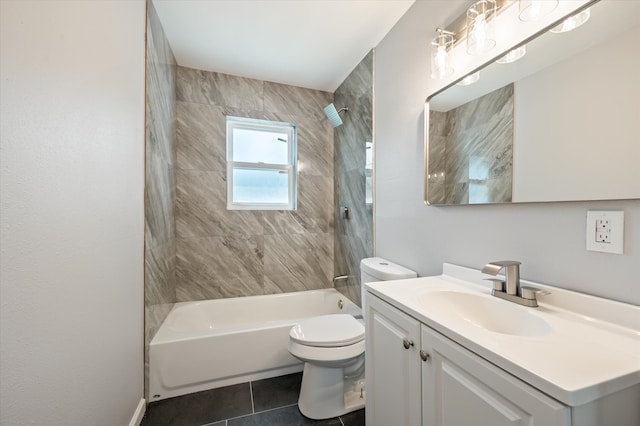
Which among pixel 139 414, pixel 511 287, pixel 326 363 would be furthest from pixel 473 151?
pixel 139 414

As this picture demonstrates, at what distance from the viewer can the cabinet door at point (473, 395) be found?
0.49 m

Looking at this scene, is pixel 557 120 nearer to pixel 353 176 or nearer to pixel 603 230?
pixel 603 230

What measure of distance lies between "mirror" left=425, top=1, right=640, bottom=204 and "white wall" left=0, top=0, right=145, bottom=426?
1.57 m

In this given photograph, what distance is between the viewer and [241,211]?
2.45 meters

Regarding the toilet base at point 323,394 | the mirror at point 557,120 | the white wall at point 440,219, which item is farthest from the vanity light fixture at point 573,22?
the toilet base at point 323,394

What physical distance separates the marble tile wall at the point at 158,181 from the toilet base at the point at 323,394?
1.00 meters

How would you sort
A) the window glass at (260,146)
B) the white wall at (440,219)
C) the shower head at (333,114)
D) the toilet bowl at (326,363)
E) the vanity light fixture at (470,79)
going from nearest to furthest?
the white wall at (440,219) < the vanity light fixture at (470,79) < the toilet bowl at (326,363) < the shower head at (333,114) < the window glass at (260,146)

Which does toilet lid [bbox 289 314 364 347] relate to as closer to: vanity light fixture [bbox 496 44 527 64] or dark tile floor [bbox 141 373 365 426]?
dark tile floor [bbox 141 373 365 426]

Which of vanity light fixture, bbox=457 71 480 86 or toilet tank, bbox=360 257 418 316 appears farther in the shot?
toilet tank, bbox=360 257 418 316

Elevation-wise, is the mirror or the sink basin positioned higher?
the mirror

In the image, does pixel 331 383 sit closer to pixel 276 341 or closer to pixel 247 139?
pixel 276 341

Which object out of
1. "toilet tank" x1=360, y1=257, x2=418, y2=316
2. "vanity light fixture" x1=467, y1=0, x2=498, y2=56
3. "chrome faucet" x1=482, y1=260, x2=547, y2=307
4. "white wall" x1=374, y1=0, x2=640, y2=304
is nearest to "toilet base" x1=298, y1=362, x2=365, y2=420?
"toilet tank" x1=360, y1=257, x2=418, y2=316

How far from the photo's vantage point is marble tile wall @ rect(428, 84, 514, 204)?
39.7 inches

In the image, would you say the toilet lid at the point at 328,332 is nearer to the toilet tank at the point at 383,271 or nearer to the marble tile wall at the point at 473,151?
the toilet tank at the point at 383,271
